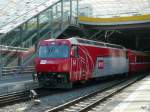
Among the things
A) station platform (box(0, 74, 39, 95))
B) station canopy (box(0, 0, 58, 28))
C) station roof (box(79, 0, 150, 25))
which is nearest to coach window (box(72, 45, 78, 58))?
station platform (box(0, 74, 39, 95))

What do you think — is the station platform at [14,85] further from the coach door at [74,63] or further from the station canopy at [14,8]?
the station canopy at [14,8]

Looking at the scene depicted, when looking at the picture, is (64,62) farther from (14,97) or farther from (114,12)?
(114,12)

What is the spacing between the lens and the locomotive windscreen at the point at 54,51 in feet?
86.9

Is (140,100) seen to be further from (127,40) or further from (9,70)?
(127,40)

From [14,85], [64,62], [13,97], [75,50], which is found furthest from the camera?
[75,50]

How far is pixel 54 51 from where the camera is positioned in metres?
27.0

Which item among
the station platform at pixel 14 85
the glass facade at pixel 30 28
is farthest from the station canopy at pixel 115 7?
the station platform at pixel 14 85

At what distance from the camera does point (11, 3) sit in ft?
160

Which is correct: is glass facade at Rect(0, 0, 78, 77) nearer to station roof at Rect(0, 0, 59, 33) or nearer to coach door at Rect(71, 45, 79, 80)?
station roof at Rect(0, 0, 59, 33)

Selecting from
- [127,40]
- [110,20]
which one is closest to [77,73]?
[110,20]

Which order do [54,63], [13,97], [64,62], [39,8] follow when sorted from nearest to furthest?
[13,97] < [64,62] < [54,63] < [39,8]

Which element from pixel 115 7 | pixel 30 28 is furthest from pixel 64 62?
pixel 115 7

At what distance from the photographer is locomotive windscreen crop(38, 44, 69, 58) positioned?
26494mm

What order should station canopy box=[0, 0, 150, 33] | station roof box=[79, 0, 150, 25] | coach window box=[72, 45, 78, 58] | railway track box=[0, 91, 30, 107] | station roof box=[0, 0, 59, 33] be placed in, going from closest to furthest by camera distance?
railway track box=[0, 91, 30, 107], coach window box=[72, 45, 78, 58], station roof box=[0, 0, 59, 33], station canopy box=[0, 0, 150, 33], station roof box=[79, 0, 150, 25]
